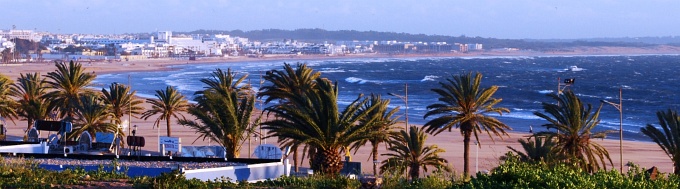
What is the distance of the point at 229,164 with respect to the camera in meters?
17.8

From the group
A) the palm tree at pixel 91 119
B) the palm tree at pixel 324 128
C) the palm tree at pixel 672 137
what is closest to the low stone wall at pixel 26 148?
the palm tree at pixel 324 128

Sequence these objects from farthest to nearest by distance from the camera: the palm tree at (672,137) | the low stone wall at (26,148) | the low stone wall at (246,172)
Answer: the palm tree at (672,137)
the low stone wall at (26,148)
the low stone wall at (246,172)

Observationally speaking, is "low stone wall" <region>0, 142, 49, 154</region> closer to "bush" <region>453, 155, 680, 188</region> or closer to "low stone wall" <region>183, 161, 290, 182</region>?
"low stone wall" <region>183, 161, 290, 182</region>

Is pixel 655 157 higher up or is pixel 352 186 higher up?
pixel 352 186

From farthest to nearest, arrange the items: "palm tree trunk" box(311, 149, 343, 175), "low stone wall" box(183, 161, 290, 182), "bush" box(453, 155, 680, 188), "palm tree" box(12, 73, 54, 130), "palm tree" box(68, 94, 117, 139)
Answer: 1. "palm tree" box(12, 73, 54, 130)
2. "palm tree" box(68, 94, 117, 139)
3. "palm tree trunk" box(311, 149, 343, 175)
4. "low stone wall" box(183, 161, 290, 182)
5. "bush" box(453, 155, 680, 188)

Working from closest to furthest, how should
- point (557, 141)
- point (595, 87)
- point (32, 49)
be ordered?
point (557, 141) → point (595, 87) → point (32, 49)

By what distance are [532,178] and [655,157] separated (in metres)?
26.3

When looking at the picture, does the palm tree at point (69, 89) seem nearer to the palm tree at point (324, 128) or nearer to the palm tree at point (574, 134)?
the palm tree at point (324, 128)

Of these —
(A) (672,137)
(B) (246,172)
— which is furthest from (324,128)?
(A) (672,137)

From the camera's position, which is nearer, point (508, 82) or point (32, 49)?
point (508, 82)

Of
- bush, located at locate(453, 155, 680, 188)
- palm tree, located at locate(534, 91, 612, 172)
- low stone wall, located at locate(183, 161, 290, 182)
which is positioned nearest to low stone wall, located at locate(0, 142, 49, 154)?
low stone wall, located at locate(183, 161, 290, 182)

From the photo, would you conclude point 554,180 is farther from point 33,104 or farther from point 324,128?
point 33,104

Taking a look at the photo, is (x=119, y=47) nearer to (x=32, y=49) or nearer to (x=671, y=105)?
(x=32, y=49)

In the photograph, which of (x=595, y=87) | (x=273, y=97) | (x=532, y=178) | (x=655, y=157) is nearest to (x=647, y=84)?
(x=595, y=87)
